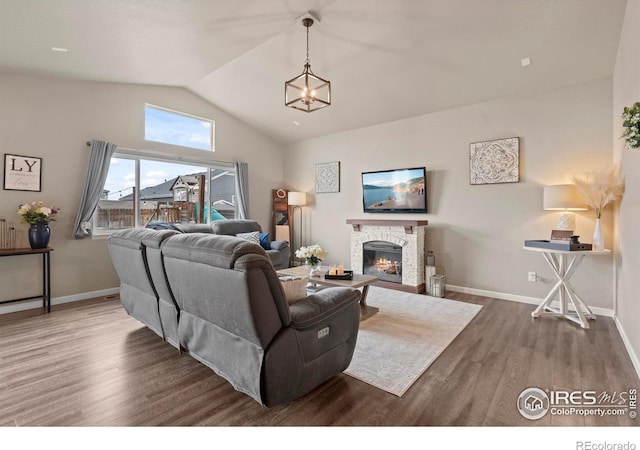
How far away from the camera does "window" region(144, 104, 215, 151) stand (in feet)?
16.9

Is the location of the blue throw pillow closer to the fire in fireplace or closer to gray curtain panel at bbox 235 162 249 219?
gray curtain panel at bbox 235 162 249 219

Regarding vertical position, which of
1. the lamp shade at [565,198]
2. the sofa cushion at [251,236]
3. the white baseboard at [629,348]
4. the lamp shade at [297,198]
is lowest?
the white baseboard at [629,348]

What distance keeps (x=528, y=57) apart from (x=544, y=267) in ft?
8.54

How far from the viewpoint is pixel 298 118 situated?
594cm

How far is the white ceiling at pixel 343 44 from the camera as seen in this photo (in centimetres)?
291

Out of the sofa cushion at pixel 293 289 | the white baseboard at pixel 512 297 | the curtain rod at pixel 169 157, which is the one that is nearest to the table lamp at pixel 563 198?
the white baseboard at pixel 512 297

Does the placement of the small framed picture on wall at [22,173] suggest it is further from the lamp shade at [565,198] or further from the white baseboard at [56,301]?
the lamp shade at [565,198]

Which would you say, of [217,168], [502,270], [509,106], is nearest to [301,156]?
[217,168]

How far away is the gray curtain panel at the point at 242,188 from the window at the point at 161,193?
0.52 ft

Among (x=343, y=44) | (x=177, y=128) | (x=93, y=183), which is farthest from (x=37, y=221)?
(x=343, y=44)

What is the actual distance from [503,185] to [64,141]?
243 inches

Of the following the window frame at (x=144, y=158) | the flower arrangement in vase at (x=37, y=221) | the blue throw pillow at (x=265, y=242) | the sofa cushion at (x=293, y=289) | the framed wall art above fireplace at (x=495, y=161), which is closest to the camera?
the sofa cushion at (x=293, y=289)

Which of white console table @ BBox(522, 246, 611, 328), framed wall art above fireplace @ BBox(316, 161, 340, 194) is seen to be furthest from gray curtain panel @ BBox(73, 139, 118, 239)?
white console table @ BBox(522, 246, 611, 328)
